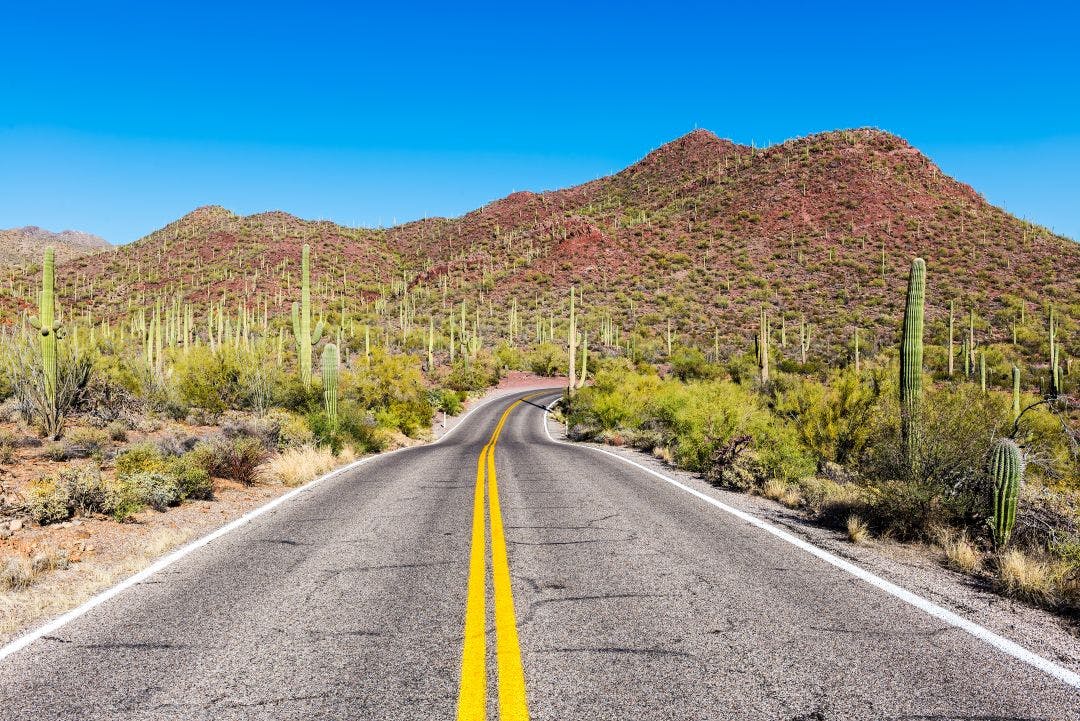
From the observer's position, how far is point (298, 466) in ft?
39.1

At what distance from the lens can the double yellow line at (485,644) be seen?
301cm

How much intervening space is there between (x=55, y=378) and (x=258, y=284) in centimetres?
6613

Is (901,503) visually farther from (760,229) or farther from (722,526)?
(760,229)

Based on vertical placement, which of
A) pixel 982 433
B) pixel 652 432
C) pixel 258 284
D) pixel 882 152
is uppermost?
pixel 882 152

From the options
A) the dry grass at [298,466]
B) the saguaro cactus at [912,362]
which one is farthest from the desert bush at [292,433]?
the saguaro cactus at [912,362]

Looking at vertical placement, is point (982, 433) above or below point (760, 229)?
below

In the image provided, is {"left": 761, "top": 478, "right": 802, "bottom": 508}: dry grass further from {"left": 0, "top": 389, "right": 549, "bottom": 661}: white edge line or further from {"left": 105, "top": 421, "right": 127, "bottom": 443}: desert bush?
{"left": 105, "top": 421, "right": 127, "bottom": 443}: desert bush

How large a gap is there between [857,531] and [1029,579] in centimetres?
188

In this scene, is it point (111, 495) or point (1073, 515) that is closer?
point (1073, 515)

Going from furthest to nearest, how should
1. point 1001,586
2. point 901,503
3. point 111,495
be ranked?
point 111,495 → point 901,503 → point 1001,586

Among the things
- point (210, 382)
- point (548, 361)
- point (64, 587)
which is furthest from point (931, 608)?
point (548, 361)

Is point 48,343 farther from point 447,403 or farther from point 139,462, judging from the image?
point 447,403

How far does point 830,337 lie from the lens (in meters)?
47.5

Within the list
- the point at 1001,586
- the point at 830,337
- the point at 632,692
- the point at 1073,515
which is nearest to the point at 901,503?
the point at 1073,515
